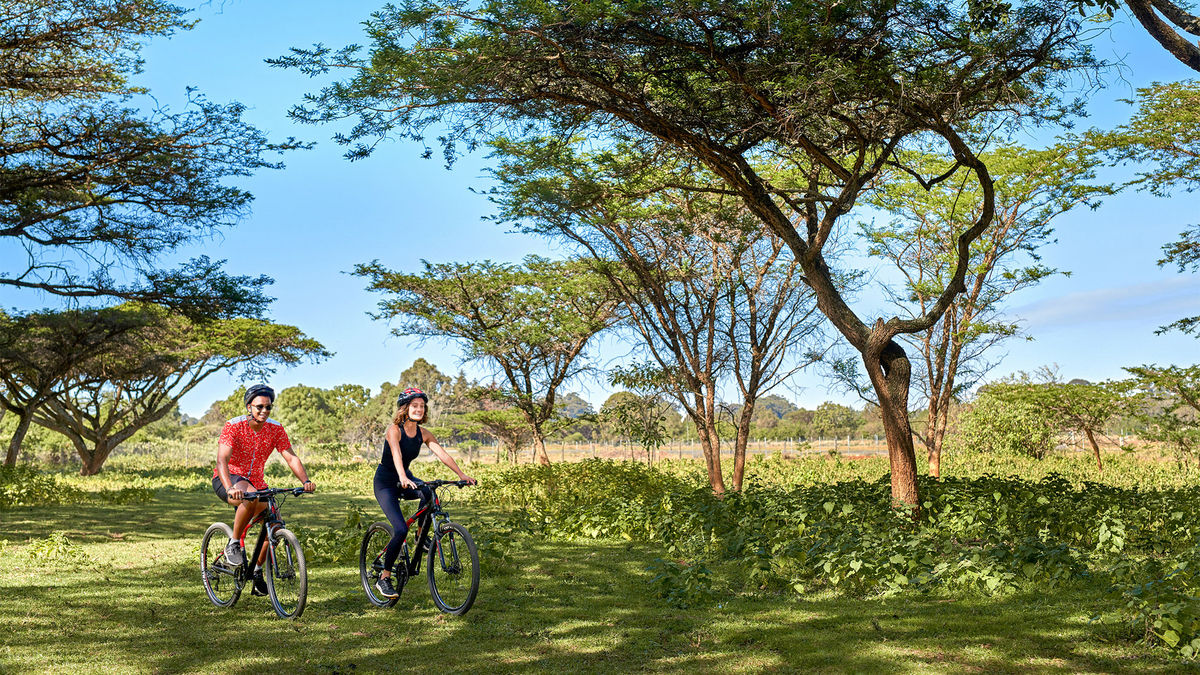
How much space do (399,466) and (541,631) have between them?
4.97 ft

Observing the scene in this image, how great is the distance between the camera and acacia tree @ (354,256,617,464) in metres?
22.1

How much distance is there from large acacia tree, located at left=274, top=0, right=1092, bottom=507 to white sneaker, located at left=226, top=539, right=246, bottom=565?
524cm

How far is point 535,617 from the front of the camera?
21.0ft

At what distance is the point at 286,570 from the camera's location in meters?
6.17

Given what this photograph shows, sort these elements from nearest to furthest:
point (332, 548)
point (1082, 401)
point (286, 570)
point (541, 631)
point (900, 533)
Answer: point (541, 631), point (286, 570), point (900, 533), point (332, 548), point (1082, 401)

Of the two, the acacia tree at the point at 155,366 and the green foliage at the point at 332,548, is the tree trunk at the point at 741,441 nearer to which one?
the green foliage at the point at 332,548

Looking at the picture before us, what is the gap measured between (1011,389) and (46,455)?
45217 millimetres

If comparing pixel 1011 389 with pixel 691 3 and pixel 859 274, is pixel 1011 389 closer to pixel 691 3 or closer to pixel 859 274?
pixel 859 274

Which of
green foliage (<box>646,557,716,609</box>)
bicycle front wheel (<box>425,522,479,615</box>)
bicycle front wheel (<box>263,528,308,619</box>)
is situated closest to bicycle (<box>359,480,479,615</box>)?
bicycle front wheel (<box>425,522,479,615</box>)

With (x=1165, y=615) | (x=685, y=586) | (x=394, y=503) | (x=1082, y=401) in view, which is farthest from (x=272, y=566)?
(x=1082, y=401)

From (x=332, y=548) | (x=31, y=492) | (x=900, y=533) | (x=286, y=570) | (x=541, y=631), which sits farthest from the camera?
(x=31, y=492)

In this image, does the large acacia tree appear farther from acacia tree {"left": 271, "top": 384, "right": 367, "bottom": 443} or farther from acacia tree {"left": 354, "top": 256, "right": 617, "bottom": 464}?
acacia tree {"left": 271, "top": 384, "right": 367, "bottom": 443}

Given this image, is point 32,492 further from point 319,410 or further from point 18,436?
point 319,410

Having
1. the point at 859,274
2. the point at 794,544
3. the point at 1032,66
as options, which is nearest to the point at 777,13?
the point at 1032,66
